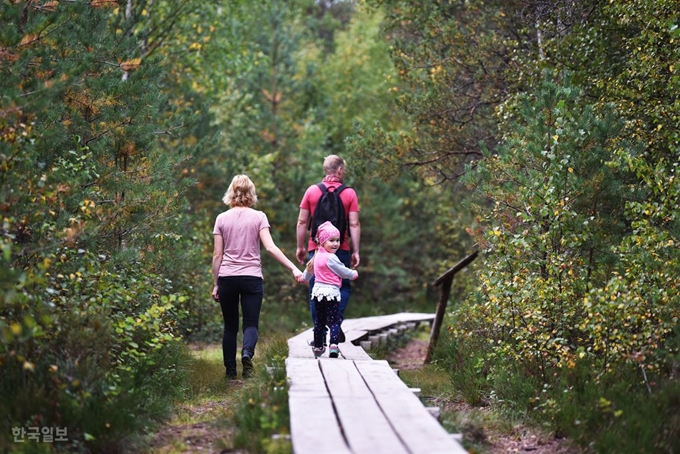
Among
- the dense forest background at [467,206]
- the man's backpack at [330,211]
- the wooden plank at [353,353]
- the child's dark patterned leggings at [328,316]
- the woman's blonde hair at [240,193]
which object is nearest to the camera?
the dense forest background at [467,206]

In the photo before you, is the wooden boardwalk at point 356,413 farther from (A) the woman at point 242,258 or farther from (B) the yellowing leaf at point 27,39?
(B) the yellowing leaf at point 27,39

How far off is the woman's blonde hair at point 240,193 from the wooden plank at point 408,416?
233cm

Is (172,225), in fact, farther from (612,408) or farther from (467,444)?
(612,408)

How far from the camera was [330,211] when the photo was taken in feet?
31.2

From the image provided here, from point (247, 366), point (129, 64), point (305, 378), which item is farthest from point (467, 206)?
point (305, 378)

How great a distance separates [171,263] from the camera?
995 cm

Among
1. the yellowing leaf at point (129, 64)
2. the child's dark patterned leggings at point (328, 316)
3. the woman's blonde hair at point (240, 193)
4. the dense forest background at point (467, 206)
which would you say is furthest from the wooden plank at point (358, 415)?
the yellowing leaf at point (129, 64)

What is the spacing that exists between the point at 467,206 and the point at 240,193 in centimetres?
418

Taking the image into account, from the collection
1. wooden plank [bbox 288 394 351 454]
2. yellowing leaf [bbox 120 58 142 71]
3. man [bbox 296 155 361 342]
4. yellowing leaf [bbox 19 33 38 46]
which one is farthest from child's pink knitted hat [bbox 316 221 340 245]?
yellowing leaf [bbox 19 33 38 46]

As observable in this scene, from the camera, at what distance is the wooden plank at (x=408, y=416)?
15.6 ft

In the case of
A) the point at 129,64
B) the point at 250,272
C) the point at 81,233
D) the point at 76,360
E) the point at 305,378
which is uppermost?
the point at 129,64

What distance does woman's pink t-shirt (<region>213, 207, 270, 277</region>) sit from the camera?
851cm

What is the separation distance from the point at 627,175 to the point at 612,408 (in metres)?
3.81

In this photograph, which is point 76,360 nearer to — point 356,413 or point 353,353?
point 356,413
